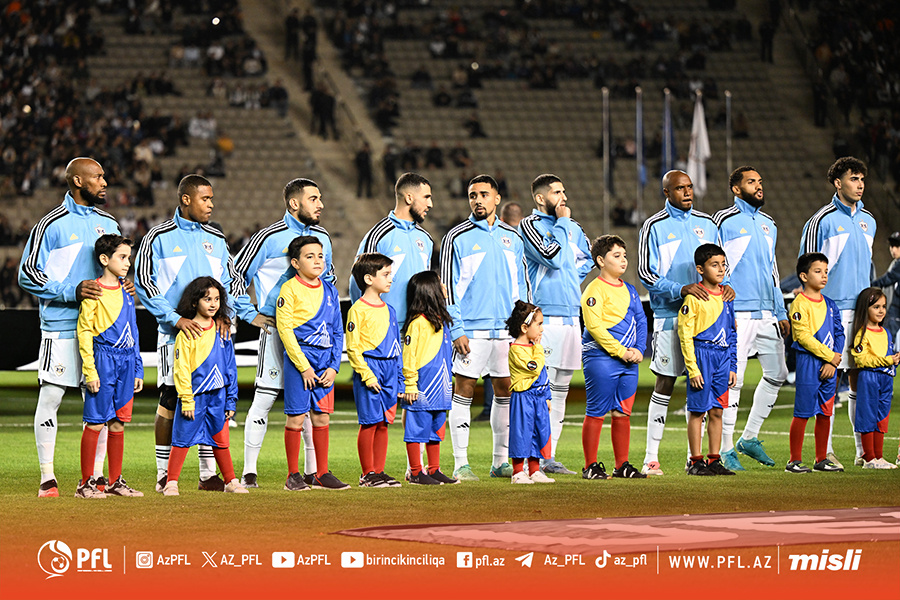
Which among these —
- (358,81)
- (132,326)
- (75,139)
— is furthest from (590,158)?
(132,326)

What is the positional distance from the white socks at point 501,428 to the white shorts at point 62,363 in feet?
9.65

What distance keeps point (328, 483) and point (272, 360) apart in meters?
0.92

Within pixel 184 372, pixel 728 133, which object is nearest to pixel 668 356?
pixel 184 372

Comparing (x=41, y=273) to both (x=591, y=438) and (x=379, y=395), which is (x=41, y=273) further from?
(x=591, y=438)

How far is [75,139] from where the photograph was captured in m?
32.3

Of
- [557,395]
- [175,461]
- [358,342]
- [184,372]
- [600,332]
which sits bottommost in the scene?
[175,461]

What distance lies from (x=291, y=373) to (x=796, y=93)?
104 ft

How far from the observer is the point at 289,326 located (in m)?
8.70

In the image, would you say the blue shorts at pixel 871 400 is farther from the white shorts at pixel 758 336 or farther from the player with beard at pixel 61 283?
the player with beard at pixel 61 283

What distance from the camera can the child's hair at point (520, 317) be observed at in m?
9.20

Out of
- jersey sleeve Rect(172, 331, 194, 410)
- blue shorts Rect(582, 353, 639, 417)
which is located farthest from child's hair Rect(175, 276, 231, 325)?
blue shorts Rect(582, 353, 639, 417)

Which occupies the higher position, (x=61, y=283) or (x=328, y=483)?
(x=61, y=283)

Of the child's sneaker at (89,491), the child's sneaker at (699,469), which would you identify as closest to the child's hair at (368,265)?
the child's sneaker at (89,491)

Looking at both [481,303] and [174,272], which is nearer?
[174,272]
